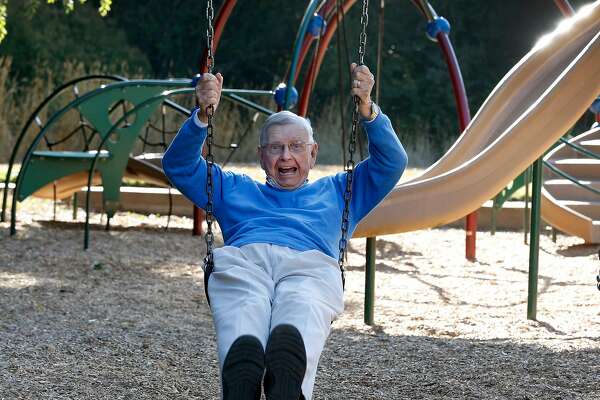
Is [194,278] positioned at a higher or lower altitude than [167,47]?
lower

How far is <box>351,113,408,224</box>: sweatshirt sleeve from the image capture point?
10.3 ft

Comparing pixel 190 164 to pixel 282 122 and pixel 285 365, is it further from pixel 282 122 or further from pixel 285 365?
pixel 285 365

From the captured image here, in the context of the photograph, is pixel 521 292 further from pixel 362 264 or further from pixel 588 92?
pixel 588 92

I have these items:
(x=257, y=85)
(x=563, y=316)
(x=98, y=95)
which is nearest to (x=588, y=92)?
(x=563, y=316)

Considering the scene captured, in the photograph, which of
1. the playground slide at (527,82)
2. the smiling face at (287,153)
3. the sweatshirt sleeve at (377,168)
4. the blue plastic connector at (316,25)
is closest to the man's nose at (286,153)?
the smiling face at (287,153)

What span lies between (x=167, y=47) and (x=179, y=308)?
1538 cm

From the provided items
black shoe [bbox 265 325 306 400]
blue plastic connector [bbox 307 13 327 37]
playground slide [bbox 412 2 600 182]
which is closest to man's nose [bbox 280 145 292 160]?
black shoe [bbox 265 325 306 400]

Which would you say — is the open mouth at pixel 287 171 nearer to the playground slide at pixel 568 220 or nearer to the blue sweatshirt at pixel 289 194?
the blue sweatshirt at pixel 289 194

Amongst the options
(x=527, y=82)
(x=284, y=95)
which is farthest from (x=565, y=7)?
(x=284, y=95)

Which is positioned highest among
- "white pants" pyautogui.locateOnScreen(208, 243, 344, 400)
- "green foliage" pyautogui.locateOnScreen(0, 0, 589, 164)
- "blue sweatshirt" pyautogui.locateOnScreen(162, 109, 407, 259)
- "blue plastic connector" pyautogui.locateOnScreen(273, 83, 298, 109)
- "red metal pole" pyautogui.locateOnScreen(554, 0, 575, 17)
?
"green foliage" pyautogui.locateOnScreen(0, 0, 589, 164)

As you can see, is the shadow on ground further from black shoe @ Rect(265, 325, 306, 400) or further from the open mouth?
black shoe @ Rect(265, 325, 306, 400)

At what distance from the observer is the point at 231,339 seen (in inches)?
102

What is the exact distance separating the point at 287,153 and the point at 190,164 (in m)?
0.29

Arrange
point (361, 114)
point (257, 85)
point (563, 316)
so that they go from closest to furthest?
point (361, 114) < point (563, 316) < point (257, 85)
